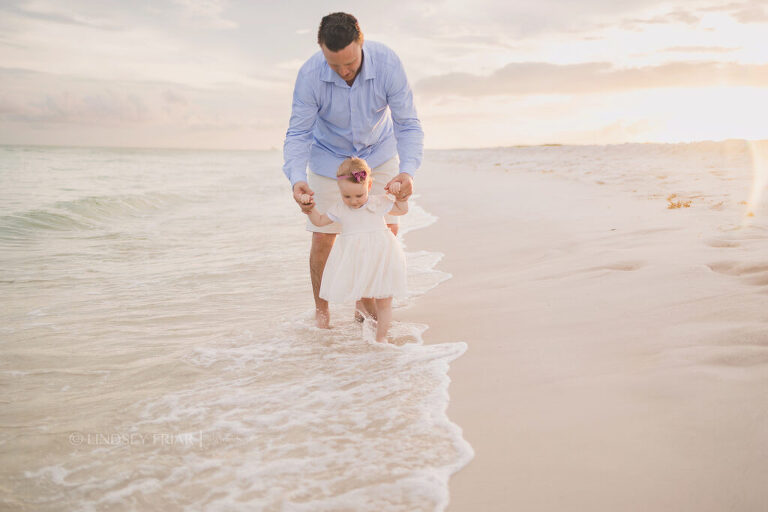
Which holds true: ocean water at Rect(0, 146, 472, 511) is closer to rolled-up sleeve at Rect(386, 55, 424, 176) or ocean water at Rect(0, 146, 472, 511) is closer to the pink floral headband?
the pink floral headband

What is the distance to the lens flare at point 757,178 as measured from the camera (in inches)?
225

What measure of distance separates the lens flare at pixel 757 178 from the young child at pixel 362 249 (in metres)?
3.70

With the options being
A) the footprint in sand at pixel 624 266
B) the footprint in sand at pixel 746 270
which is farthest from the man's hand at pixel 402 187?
the footprint in sand at pixel 746 270

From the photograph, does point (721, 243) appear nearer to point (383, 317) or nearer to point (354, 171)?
point (383, 317)

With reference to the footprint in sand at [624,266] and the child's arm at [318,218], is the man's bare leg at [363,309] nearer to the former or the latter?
the child's arm at [318,218]

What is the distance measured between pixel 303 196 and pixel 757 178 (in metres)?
9.45

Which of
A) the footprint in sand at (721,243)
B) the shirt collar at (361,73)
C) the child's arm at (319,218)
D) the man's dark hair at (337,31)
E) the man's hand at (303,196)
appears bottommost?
the footprint in sand at (721,243)

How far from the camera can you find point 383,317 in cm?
349

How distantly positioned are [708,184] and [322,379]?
875cm

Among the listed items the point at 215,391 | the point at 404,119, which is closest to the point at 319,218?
the point at 404,119

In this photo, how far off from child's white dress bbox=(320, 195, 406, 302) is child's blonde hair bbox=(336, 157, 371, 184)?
0.62 ft

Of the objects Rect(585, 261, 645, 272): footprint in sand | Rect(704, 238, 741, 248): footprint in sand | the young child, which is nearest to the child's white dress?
the young child

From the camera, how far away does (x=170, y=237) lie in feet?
27.9

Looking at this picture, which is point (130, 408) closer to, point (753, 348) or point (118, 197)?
point (753, 348)
